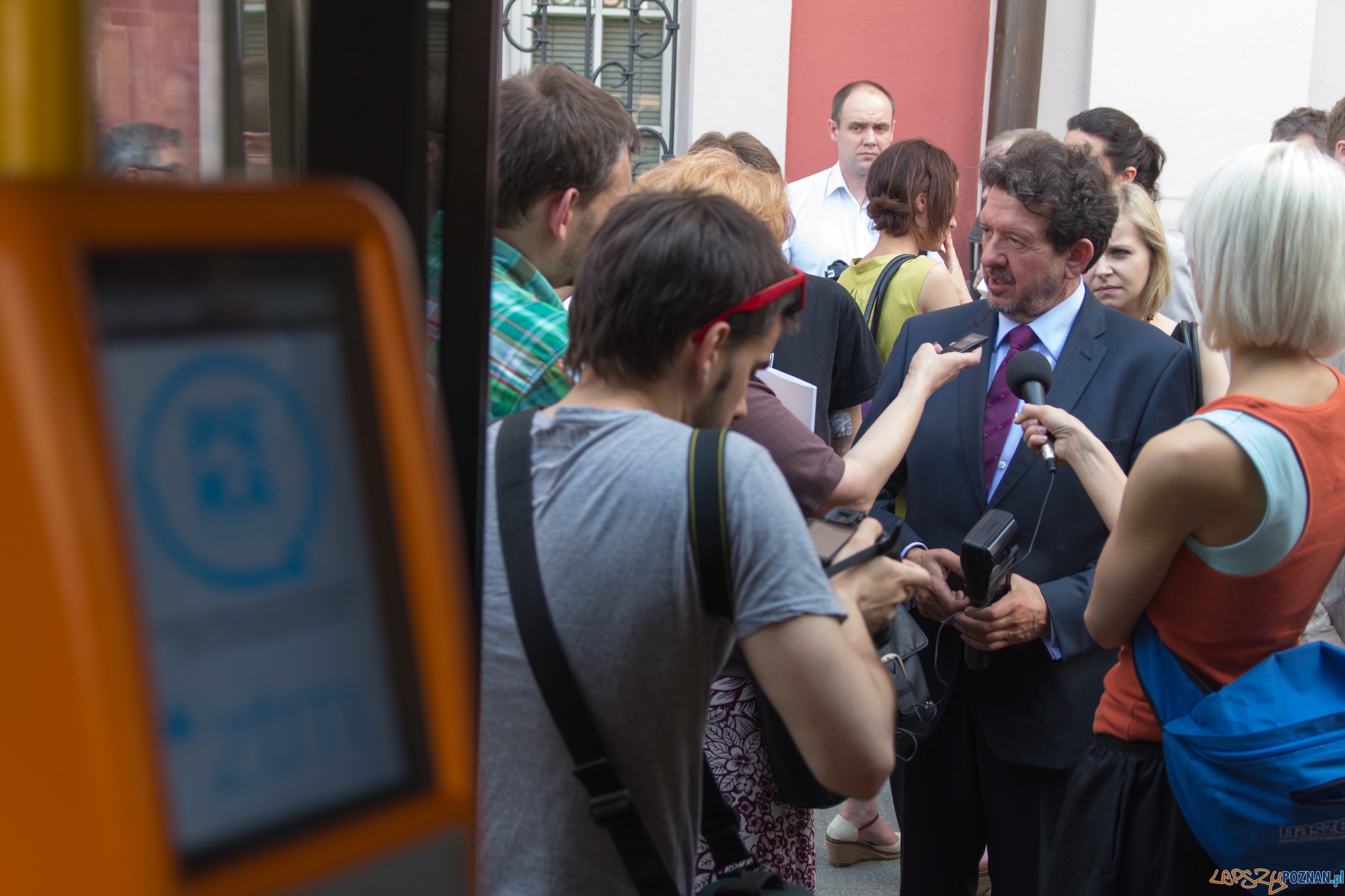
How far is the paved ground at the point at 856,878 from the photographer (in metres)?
3.72

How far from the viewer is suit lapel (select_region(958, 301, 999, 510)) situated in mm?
2703

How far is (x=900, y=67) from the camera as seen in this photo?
25.3 ft

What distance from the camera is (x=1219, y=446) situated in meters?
1.83

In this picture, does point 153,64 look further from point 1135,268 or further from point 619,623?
point 1135,268

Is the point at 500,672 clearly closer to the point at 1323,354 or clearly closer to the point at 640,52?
the point at 1323,354

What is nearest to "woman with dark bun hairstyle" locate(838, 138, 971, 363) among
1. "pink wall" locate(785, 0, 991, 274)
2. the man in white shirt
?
the man in white shirt

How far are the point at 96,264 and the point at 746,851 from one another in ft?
4.83

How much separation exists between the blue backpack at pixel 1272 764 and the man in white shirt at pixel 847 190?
4237mm

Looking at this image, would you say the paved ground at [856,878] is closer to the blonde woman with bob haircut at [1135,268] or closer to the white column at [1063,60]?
the blonde woman with bob haircut at [1135,268]

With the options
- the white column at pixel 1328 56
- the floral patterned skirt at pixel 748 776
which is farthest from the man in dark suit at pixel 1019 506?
the white column at pixel 1328 56

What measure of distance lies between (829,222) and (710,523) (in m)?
4.93

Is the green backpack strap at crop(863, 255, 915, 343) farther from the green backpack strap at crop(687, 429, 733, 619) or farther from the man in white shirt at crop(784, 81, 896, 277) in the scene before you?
the green backpack strap at crop(687, 429, 733, 619)

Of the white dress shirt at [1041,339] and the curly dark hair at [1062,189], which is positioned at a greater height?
the curly dark hair at [1062,189]

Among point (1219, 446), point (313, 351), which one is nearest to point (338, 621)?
point (313, 351)
